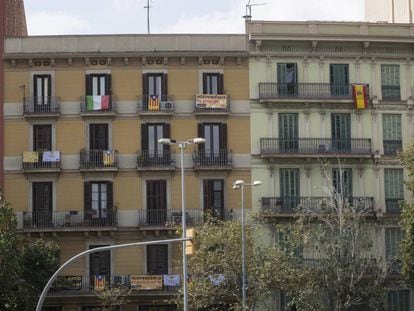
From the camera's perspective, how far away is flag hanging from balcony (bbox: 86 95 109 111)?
54.7 meters

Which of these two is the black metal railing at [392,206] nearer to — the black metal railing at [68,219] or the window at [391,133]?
the window at [391,133]

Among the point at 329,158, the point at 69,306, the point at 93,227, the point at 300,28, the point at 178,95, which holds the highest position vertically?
the point at 300,28

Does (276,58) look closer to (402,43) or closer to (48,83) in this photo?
(402,43)

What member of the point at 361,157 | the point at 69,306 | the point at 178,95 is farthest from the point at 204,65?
the point at 69,306

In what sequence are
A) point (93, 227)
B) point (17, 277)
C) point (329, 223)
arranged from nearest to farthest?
point (17, 277), point (329, 223), point (93, 227)

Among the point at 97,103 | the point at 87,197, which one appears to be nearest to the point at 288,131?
the point at 97,103

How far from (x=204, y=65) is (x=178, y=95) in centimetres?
218

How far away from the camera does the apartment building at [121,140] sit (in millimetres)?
54188

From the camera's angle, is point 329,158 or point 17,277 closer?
point 17,277

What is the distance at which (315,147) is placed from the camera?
182 feet

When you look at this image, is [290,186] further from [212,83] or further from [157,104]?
[157,104]

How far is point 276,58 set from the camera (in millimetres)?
55938

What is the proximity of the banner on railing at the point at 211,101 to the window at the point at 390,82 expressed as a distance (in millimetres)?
8951

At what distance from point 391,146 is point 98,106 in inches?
637
